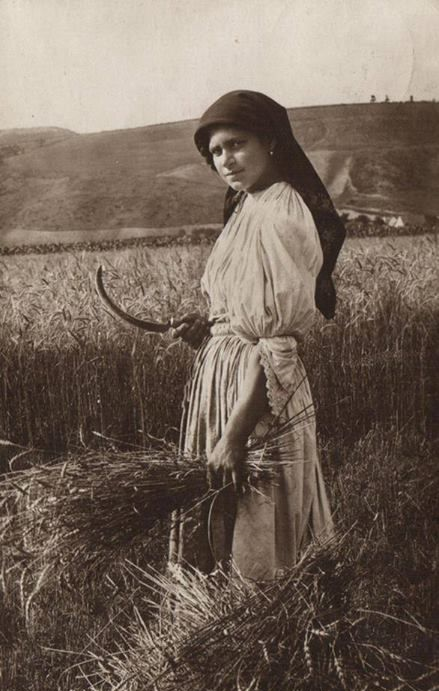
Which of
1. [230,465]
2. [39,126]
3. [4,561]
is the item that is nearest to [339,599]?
[230,465]

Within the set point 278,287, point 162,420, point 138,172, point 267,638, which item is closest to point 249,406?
point 278,287

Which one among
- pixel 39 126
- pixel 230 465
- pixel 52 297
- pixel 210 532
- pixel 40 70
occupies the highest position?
pixel 40 70

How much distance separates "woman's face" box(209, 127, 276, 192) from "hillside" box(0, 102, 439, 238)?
15cm

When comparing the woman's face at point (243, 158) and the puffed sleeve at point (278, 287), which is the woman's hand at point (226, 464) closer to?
the puffed sleeve at point (278, 287)

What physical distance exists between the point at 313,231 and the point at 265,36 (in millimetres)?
536

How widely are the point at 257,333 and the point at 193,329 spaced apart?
0.75 feet

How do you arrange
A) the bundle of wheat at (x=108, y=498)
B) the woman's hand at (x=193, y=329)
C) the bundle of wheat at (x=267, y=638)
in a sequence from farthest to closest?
the woman's hand at (x=193, y=329) < the bundle of wheat at (x=108, y=498) < the bundle of wheat at (x=267, y=638)

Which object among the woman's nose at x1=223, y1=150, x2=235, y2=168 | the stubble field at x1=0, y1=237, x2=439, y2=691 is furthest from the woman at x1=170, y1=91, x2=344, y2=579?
the stubble field at x1=0, y1=237, x2=439, y2=691

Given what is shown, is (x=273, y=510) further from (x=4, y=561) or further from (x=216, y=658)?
(x=4, y=561)

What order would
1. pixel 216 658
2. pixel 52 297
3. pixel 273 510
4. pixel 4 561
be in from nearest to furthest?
pixel 216 658, pixel 273 510, pixel 4 561, pixel 52 297

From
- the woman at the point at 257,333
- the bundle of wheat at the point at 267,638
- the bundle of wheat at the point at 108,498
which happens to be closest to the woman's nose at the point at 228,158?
the woman at the point at 257,333

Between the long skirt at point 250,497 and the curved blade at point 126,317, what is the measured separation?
141 mm

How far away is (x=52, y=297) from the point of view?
2072mm

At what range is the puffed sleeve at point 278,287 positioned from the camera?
1673 mm
